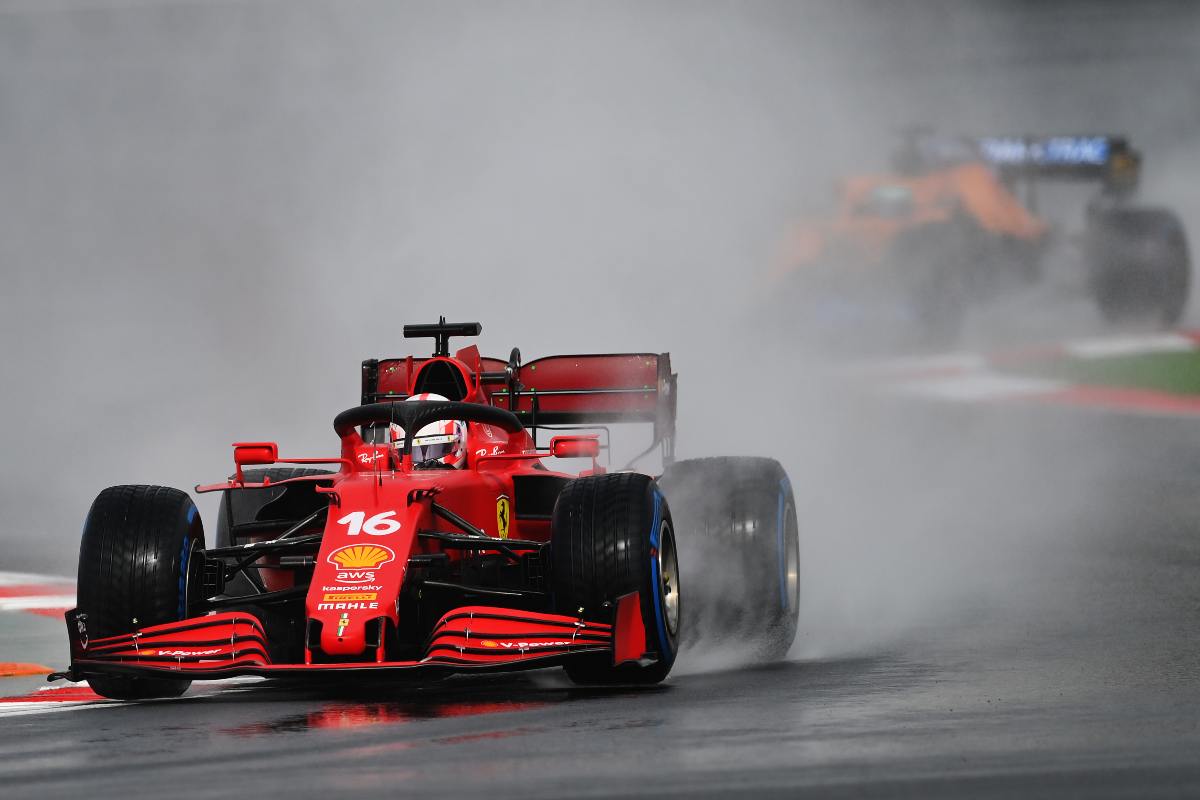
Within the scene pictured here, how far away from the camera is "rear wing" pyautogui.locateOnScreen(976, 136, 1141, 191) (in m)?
22.9

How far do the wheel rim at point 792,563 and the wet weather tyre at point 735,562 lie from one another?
0.46ft

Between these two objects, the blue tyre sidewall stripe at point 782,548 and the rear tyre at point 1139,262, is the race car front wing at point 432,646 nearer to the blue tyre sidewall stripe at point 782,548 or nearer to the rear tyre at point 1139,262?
the blue tyre sidewall stripe at point 782,548

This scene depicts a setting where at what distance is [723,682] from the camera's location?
7656 mm

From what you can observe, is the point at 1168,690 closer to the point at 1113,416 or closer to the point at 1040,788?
the point at 1040,788

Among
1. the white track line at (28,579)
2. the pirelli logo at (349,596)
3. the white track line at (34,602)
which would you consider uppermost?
the pirelli logo at (349,596)

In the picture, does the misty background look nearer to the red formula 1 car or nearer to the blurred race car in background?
the blurred race car in background

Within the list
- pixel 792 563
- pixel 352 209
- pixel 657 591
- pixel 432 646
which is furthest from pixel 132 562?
pixel 352 209

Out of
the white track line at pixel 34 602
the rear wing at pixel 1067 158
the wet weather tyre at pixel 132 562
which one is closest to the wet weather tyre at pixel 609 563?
the wet weather tyre at pixel 132 562

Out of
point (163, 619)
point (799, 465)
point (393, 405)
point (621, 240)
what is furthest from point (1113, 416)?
point (163, 619)

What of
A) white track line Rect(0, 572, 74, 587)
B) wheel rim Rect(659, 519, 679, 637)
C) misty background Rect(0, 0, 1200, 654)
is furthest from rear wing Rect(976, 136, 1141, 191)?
wheel rim Rect(659, 519, 679, 637)

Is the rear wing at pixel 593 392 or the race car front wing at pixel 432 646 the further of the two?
the rear wing at pixel 593 392

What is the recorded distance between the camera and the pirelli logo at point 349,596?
711 centimetres

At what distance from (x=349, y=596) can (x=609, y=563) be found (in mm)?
1007

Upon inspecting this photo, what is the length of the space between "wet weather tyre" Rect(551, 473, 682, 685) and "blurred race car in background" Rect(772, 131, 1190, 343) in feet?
47.2
